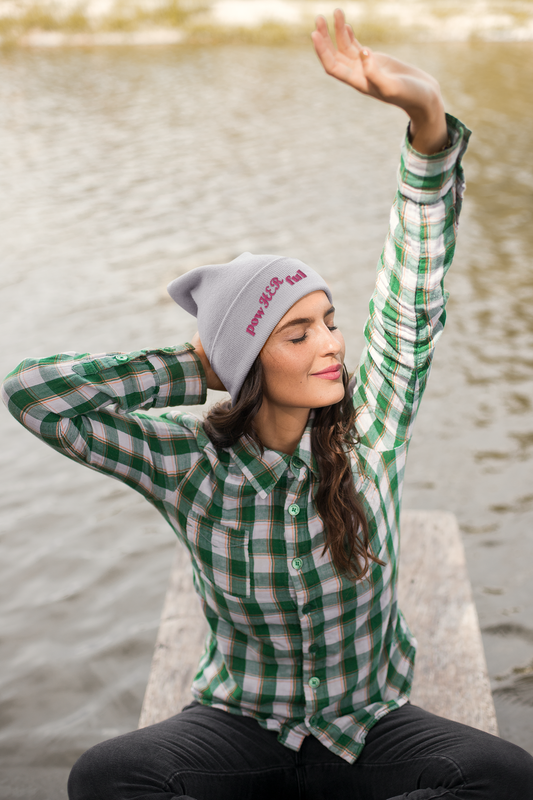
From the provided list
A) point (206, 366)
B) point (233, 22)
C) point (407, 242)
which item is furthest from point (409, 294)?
point (233, 22)

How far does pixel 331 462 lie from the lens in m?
1.63

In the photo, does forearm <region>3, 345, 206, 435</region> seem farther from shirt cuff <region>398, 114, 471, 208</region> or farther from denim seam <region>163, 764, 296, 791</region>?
denim seam <region>163, 764, 296, 791</region>

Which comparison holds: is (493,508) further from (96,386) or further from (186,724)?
(96,386)

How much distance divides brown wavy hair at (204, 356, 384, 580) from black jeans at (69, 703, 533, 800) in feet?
1.26

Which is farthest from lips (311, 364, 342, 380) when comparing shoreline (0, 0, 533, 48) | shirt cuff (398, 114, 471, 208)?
shoreline (0, 0, 533, 48)

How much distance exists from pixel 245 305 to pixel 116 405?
15.3 inches

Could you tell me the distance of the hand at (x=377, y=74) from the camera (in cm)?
124

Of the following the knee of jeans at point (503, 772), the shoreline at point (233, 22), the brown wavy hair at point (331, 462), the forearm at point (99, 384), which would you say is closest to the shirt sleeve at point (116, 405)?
the forearm at point (99, 384)

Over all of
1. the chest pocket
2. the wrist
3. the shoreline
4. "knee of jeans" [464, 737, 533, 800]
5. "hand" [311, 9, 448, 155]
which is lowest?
"knee of jeans" [464, 737, 533, 800]

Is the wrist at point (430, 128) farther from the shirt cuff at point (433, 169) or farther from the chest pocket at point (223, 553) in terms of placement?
the chest pocket at point (223, 553)

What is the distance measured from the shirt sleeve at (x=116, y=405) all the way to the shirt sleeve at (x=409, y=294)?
1.40 feet

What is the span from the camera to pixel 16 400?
1.56 m

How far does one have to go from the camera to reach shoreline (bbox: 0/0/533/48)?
21.8 meters

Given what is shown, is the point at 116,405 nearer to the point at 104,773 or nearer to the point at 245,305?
the point at 245,305
